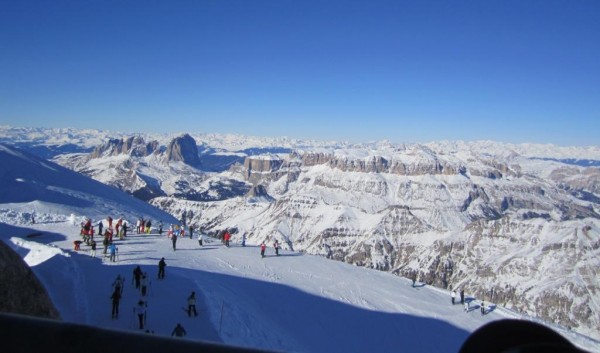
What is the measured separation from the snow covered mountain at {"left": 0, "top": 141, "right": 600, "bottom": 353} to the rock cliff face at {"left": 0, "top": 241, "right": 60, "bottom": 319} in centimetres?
304

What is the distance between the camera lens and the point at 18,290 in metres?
13.8

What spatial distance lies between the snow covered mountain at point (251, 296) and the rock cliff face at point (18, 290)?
9.98ft

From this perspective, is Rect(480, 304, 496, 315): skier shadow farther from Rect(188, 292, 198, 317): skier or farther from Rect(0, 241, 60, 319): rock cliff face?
Rect(0, 241, 60, 319): rock cliff face

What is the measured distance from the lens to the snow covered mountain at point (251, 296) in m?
23.3

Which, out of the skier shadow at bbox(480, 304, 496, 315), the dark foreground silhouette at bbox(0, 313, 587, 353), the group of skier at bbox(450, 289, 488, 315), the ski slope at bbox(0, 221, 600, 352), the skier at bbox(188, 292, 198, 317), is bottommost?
the skier shadow at bbox(480, 304, 496, 315)

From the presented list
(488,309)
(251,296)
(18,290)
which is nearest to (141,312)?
(18,290)

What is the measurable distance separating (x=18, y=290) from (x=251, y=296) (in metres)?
18.5

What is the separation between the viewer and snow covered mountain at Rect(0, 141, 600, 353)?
2327 cm

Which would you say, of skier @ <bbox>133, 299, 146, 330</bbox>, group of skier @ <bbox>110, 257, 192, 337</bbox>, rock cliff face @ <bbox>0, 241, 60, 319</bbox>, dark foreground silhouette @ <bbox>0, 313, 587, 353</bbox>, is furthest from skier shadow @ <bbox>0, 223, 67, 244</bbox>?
dark foreground silhouette @ <bbox>0, 313, 587, 353</bbox>

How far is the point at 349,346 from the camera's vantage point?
26.8m

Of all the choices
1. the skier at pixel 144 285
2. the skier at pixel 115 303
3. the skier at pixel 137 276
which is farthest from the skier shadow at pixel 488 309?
the skier at pixel 115 303

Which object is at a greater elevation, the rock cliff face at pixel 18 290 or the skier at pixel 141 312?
the rock cliff face at pixel 18 290

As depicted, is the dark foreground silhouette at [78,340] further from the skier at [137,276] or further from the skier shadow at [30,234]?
the skier shadow at [30,234]

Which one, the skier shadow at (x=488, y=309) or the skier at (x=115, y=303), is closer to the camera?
the skier at (x=115, y=303)
